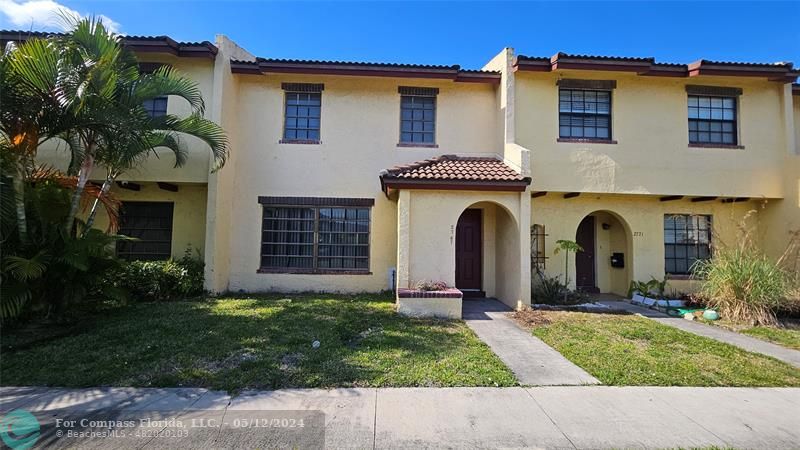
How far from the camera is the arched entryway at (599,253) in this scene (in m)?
11.7

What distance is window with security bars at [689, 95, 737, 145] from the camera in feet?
35.0

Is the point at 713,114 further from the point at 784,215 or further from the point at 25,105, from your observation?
the point at 25,105

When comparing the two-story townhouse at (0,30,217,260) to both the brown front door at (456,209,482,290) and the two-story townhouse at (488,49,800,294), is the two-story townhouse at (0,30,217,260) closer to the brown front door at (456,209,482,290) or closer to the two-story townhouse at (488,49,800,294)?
the brown front door at (456,209,482,290)

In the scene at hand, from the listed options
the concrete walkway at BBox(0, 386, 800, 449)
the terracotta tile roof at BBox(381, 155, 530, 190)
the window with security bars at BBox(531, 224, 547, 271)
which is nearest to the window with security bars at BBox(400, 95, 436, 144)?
the terracotta tile roof at BBox(381, 155, 530, 190)

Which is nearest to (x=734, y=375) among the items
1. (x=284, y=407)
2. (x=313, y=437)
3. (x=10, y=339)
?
(x=313, y=437)

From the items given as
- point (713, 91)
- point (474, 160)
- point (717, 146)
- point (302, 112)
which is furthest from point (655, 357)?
point (302, 112)

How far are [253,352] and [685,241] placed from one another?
12640mm

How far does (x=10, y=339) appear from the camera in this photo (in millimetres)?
5922

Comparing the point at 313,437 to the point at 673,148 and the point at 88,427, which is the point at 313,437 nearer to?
the point at 88,427

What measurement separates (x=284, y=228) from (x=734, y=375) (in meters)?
10.2

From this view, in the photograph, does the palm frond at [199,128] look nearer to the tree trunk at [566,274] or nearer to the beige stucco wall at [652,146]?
the beige stucco wall at [652,146]

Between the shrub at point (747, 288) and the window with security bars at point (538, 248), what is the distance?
12.6ft

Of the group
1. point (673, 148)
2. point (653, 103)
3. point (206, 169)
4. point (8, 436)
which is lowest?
point (8, 436)

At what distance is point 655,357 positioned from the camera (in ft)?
18.6
